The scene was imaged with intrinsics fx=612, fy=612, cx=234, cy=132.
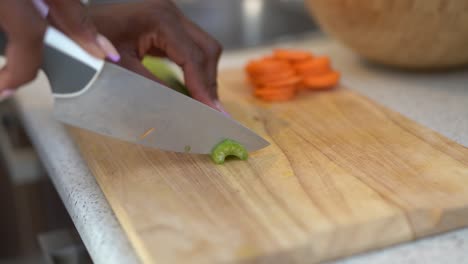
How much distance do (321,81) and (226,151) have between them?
1.15ft

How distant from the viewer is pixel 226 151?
784mm

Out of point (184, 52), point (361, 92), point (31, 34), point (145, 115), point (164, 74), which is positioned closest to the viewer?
point (31, 34)

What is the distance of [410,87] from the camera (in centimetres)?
114

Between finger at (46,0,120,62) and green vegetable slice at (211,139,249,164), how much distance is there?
19 cm

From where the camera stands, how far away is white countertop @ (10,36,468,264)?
2.19 feet

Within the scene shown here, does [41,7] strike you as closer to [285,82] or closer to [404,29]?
[285,82]

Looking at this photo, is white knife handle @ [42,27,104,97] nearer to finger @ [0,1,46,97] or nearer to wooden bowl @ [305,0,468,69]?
finger @ [0,1,46,97]

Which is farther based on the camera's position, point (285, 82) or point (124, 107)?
point (285, 82)

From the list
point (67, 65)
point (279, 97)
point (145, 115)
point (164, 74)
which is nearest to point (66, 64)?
point (67, 65)

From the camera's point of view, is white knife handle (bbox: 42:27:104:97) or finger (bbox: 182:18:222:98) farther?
finger (bbox: 182:18:222:98)

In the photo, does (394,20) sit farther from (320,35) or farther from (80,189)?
(80,189)

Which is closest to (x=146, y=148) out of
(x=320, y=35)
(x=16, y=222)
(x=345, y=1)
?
(x=345, y=1)

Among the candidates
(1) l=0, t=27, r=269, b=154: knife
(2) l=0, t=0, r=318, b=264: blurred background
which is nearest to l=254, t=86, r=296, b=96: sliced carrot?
(1) l=0, t=27, r=269, b=154: knife

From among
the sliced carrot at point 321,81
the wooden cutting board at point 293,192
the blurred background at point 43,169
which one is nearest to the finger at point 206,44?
the wooden cutting board at point 293,192
